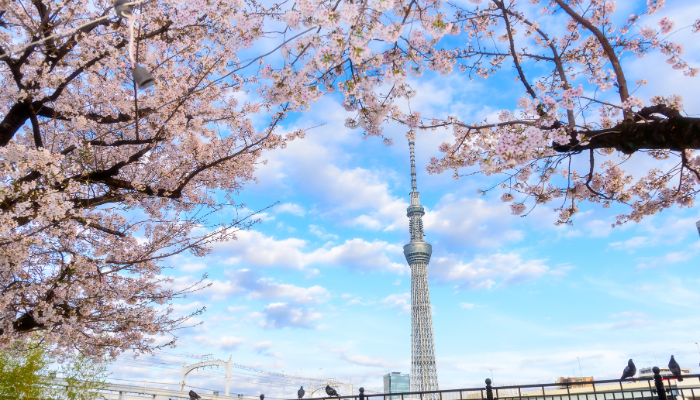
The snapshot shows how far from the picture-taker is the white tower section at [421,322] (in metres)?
62.9

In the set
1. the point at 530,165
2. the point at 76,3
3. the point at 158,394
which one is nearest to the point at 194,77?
the point at 76,3

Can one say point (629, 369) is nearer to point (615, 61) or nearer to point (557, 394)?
point (557, 394)

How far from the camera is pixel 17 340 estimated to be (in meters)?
7.24

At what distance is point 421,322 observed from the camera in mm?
64000

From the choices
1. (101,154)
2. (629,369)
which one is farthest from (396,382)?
(101,154)

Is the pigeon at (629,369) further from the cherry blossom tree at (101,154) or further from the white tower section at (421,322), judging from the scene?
the white tower section at (421,322)

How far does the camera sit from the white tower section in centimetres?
6291

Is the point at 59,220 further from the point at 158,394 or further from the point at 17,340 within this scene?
the point at 158,394

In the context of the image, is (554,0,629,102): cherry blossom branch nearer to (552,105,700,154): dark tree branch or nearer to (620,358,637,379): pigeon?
(552,105,700,154): dark tree branch

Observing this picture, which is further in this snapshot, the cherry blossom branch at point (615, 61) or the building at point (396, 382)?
the building at point (396, 382)

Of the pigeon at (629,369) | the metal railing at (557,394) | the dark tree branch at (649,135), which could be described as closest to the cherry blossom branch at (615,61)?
the dark tree branch at (649,135)

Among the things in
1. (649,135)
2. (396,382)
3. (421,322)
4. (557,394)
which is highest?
(421,322)

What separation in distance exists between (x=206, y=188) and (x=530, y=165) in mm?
6697

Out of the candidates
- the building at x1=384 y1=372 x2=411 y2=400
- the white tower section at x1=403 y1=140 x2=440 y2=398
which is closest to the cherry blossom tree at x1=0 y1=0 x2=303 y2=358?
the white tower section at x1=403 y1=140 x2=440 y2=398
